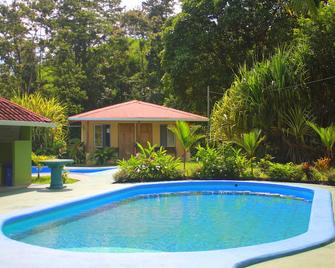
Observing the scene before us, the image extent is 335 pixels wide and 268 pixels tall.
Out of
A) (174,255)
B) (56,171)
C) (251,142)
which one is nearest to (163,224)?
(174,255)

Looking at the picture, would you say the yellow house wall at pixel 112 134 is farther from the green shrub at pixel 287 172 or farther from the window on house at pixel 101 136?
the green shrub at pixel 287 172

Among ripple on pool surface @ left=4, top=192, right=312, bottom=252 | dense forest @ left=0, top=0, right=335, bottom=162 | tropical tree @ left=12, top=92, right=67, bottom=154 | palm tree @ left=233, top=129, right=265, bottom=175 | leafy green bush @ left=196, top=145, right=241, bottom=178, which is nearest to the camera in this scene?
ripple on pool surface @ left=4, top=192, right=312, bottom=252

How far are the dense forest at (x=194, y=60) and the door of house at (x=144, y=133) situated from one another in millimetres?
3930

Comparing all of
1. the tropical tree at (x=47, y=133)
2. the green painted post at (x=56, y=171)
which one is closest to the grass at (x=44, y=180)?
the green painted post at (x=56, y=171)

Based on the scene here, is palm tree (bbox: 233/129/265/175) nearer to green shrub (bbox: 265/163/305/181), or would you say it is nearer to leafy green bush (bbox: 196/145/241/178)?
leafy green bush (bbox: 196/145/241/178)

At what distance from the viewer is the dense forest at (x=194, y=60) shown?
1898 cm

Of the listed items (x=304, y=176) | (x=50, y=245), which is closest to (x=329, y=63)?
(x=304, y=176)

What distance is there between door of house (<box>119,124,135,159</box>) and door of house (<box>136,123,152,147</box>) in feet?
1.07

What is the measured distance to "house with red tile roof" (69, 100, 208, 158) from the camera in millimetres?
24645

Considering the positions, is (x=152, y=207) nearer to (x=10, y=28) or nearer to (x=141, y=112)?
(x=141, y=112)

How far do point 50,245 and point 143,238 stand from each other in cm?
168

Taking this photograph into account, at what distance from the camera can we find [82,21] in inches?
1547

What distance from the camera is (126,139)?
25.7 meters

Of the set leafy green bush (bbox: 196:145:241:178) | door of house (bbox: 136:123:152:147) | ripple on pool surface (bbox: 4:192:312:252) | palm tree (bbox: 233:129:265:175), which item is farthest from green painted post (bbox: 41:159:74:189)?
door of house (bbox: 136:123:152:147)
